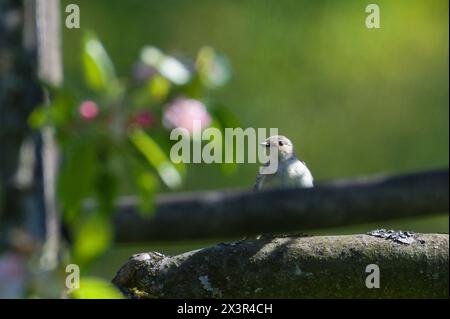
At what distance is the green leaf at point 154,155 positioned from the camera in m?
2.63

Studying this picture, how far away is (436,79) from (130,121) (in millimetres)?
8051

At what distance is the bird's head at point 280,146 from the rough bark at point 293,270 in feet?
1.87

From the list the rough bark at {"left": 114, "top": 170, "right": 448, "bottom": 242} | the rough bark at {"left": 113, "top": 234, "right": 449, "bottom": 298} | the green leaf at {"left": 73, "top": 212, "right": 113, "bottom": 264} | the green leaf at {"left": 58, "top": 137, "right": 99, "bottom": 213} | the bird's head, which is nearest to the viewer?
the green leaf at {"left": 73, "top": 212, "right": 113, "bottom": 264}

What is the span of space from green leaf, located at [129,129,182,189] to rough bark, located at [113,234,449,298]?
49 centimetres

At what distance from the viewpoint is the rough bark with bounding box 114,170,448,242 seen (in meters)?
6.37

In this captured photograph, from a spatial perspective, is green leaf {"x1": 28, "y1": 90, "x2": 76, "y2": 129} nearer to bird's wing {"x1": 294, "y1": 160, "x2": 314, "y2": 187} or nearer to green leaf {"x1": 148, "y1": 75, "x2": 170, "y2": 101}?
green leaf {"x1": 148, "y1": 75, "x2": 170, "y2": 101}

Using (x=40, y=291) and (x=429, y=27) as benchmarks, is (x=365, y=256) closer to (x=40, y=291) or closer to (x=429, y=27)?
(x=40, y=291)

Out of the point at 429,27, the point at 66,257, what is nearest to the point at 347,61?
the point at 429,27

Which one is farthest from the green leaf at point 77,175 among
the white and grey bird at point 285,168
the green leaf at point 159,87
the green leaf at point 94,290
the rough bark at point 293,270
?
the white and grey bird at point 285,168

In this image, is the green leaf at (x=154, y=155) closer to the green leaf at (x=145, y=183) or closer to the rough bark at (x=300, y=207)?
the green leaf at (x=145, y=183)

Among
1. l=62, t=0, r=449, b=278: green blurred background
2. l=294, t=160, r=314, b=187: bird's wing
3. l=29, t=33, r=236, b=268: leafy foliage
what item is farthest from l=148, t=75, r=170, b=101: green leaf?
l=62, t=0, r=449, b=278: green blurred background
